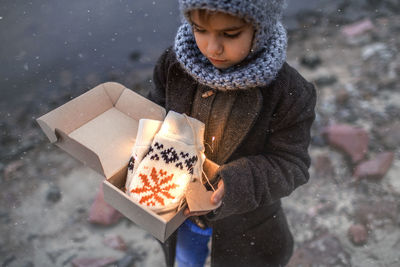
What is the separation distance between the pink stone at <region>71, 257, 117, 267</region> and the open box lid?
2.94 feet

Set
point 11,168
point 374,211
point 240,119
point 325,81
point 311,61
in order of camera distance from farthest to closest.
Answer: point 311,61 < point 325,81 < point 11,168 < point 374,211 < point 240,119

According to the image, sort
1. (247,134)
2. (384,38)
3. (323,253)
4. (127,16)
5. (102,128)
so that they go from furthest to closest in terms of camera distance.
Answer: (127,16) < (384,38) < (323,253) < (102,128) < (247,134)

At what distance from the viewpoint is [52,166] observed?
2.29m

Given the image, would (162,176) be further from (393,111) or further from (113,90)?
(393,111)

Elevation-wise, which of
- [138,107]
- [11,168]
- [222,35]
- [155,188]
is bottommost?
[11,168]

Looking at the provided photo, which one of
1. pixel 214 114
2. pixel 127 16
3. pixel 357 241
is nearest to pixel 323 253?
pixel 357 241

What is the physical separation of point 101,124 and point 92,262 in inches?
36.6

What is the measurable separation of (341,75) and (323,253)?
1.41 metres

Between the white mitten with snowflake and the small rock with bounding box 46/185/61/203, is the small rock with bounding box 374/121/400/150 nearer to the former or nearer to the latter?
the white mitten with snowflake

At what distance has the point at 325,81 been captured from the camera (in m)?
2.68

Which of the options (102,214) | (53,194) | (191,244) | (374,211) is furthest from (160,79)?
(374,211)

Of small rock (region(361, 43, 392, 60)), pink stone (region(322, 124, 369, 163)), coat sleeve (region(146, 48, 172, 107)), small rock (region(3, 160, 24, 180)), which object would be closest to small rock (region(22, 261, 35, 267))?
small rock (region(3, 160, 24, 180))

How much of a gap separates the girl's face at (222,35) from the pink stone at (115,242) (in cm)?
135

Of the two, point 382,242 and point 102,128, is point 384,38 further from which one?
point 102,128
